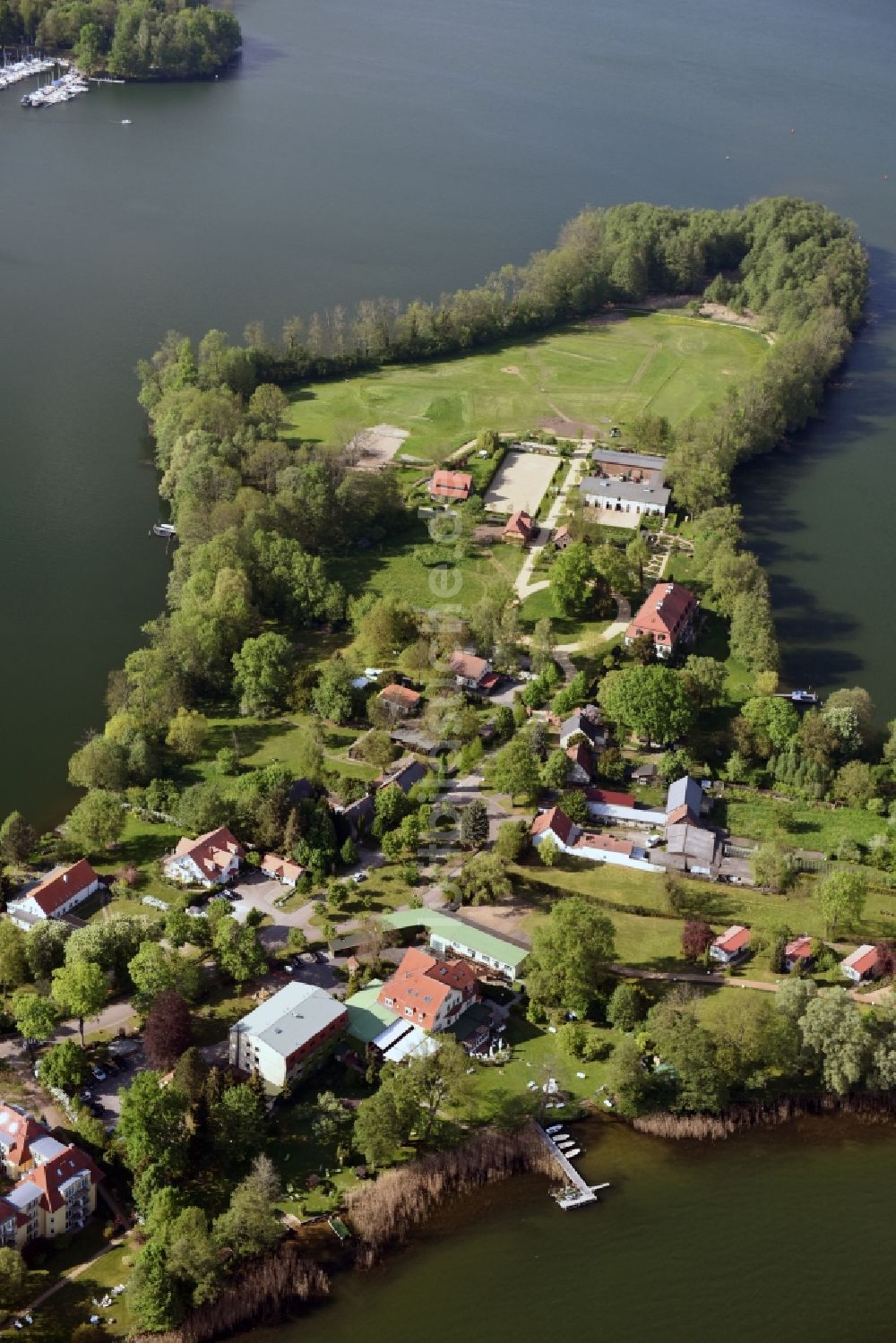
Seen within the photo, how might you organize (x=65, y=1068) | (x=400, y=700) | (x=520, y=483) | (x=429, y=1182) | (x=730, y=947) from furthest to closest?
(x=520, y=483) → (x=400, y=700) → (x=730, y=947) → (x=65, y=1068) → (x=429, y=1182)

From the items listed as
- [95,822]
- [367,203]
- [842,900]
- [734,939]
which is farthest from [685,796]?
[367,203]

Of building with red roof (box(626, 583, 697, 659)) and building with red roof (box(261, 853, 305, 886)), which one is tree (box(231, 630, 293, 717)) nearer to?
building with red roof (box(261, 853, 305, 886))

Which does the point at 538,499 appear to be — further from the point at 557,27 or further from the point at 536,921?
the point at 557,27

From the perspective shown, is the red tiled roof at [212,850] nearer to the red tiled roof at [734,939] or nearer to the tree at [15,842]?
the tree at [15,842]

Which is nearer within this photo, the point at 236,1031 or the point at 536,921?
the point at 236,1031

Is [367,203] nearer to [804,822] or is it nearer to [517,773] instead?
[517,773]

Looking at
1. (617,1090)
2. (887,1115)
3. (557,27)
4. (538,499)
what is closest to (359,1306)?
(617,1090)

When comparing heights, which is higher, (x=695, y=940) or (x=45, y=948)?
(x=45, y=948)
